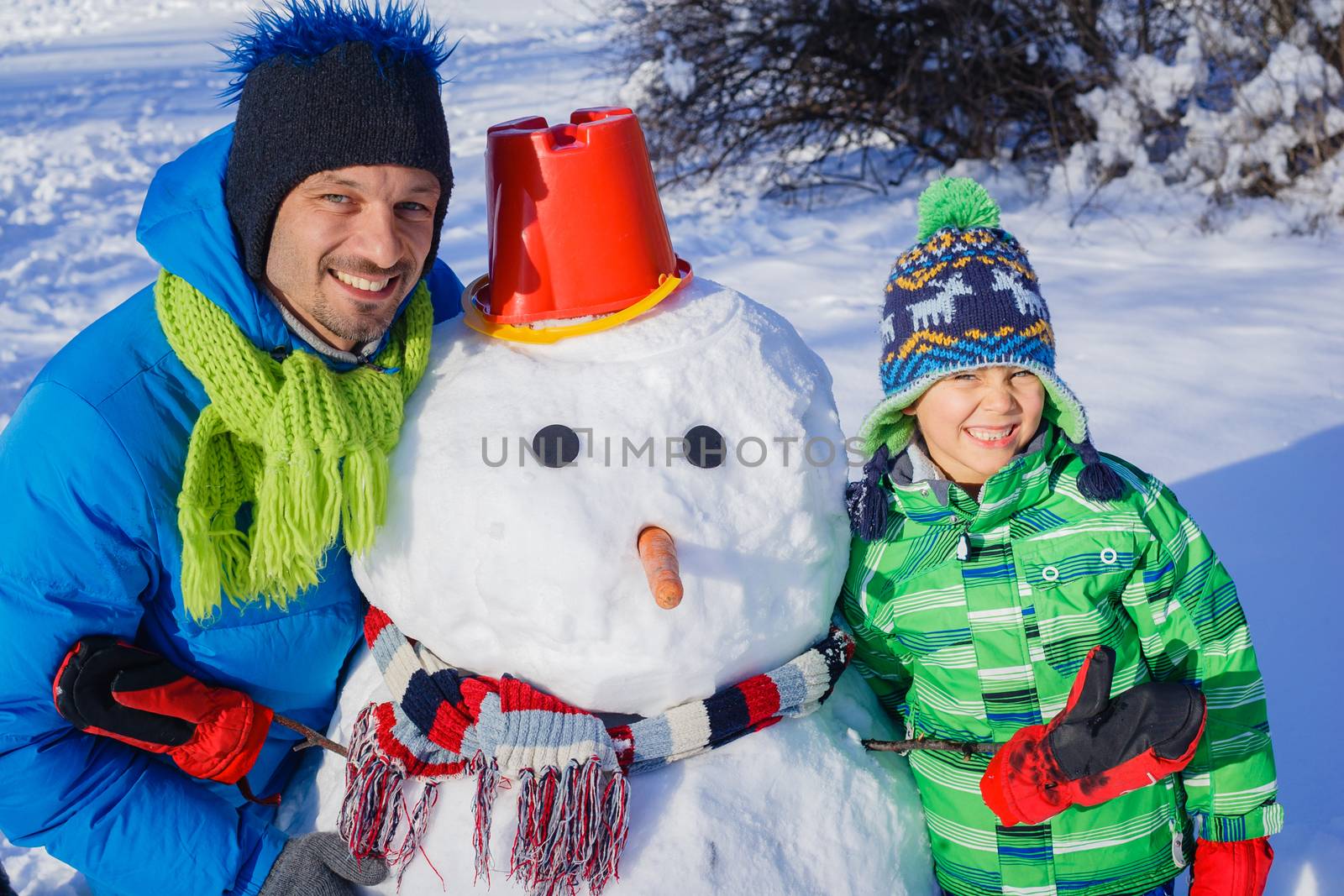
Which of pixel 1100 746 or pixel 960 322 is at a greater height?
pixel 960 322

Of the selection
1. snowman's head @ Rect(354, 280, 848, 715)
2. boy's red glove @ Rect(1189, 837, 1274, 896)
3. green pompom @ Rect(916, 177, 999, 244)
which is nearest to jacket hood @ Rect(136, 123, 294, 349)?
snowman's head @ Rect(354, 280, 848, 715)

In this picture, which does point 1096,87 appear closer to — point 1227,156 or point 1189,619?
point 1227,156

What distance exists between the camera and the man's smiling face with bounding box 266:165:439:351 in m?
1.60

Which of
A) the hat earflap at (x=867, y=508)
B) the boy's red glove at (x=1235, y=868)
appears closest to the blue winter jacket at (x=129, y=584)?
the hat earflap at (x=867, y=508)

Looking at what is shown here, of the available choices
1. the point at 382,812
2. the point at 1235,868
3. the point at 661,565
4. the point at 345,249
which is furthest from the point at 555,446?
the point at 1235,868

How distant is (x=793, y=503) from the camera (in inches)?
61.0

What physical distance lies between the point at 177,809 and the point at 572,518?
31.1 inches

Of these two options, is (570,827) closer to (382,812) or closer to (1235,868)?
(382,812)

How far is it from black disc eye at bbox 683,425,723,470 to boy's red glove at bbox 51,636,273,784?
0.77 m

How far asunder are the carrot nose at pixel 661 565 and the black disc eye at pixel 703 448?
0.11m

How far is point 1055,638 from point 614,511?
28.5 inches

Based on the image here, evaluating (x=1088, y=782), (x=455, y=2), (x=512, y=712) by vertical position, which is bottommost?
(x=455, y=2)

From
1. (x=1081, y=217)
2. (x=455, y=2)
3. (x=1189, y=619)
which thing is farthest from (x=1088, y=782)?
(x=455, y=2)

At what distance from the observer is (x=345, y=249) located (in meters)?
1.61
